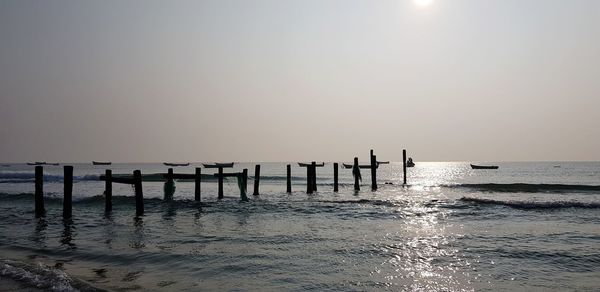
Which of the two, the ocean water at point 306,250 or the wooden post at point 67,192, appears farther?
the wooden post at point 67,192

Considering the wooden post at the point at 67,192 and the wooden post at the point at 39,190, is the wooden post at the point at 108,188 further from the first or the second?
the wooden post at the point at 39,190

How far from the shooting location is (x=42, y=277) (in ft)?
26.6

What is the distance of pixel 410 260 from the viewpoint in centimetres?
1015

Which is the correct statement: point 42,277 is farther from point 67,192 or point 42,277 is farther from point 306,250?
point 67,192

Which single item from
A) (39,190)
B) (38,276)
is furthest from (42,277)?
(39,190)

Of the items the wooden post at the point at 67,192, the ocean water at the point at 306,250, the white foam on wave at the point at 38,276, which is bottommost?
the ocean water at the point at 306,250

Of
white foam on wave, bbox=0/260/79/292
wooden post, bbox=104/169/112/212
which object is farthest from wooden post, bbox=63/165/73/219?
white foam on wave, bbox=0/260/79/292

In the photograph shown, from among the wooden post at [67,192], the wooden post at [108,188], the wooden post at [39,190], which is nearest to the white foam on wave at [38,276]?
the wooden post at [67,192]

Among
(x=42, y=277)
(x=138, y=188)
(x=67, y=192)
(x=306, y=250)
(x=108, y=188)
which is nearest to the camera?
(x=42, y=277)

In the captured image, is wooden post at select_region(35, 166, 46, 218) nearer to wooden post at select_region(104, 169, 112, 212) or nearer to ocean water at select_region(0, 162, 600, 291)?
ocean water at select_region(0, 162, 600, 291)

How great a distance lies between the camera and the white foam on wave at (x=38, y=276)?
749 cm

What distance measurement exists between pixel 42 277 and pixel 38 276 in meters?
0.12

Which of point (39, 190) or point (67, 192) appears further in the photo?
point (39, 190)

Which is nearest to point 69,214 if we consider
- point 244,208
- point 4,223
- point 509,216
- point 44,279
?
point 4,223
